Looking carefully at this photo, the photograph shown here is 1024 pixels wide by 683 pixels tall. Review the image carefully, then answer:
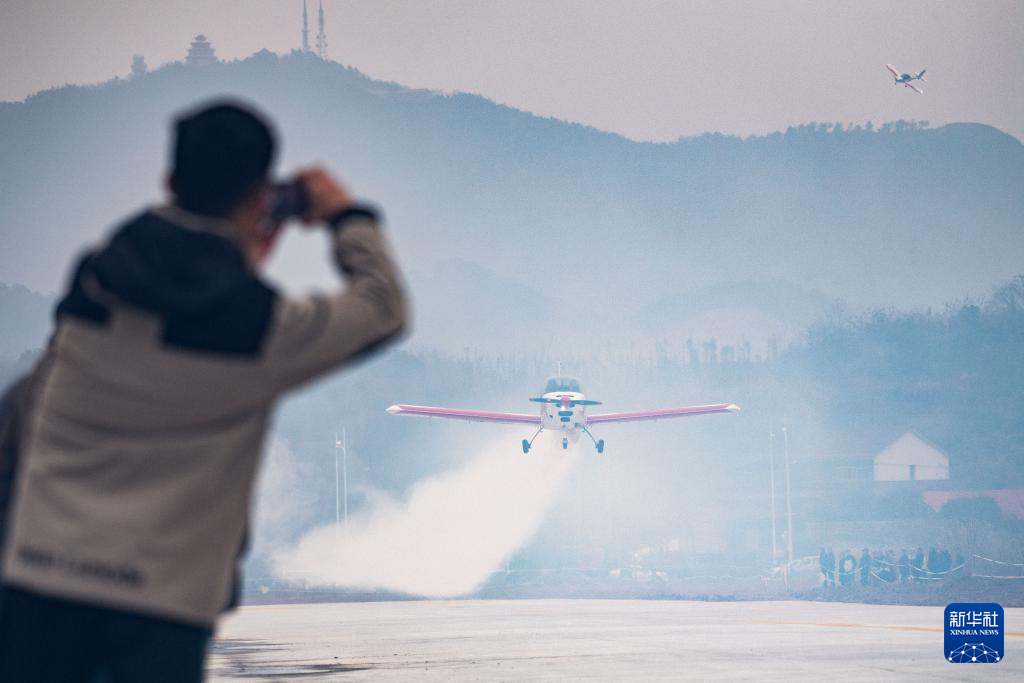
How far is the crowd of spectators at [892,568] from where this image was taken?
78312mm

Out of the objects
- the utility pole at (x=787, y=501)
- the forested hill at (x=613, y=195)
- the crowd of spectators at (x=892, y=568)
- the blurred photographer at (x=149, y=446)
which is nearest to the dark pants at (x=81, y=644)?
the blurred photographer at (x=149, y=446)

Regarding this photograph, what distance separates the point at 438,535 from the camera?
10788 centimetres

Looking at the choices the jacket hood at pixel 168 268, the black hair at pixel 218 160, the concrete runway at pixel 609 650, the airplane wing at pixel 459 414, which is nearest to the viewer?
the jacket hood at pixel 168 268

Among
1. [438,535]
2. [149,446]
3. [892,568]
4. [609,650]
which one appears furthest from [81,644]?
[438,535]

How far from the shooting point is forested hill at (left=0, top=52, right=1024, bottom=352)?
139375 millimetres

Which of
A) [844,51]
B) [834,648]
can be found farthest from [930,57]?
[834,648]

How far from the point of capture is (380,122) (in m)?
152

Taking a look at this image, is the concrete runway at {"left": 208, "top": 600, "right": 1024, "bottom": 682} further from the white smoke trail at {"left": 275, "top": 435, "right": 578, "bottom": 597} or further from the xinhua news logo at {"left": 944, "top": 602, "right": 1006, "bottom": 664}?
the white smoke trail at {"left": 275, "top": 435, "right": 578, "bottom": 597}

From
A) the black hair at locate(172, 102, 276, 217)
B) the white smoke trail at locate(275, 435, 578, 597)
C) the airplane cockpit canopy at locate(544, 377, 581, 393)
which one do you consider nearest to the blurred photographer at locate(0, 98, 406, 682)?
the black hair at locate(172, 102, 276, 217)

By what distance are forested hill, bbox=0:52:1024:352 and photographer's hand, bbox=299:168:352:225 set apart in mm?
128091

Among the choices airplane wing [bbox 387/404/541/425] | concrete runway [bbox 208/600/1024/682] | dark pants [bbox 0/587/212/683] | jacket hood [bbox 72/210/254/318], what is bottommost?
concrete runway [bbox 208/600/1024/682]

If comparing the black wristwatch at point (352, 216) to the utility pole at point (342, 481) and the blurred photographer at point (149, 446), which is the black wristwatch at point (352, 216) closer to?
the blurred photographer at point (149, 446)

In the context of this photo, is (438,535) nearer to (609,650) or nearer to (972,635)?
(609,650)

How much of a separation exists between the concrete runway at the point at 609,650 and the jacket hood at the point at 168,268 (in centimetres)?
953
